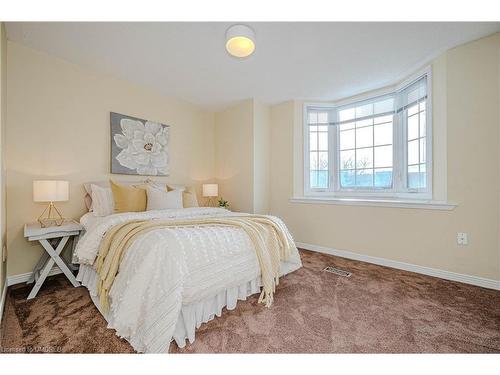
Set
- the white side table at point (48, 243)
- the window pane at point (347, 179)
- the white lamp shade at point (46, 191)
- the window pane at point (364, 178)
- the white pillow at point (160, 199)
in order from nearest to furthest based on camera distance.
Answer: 1. the white side table at point (48, 243)
2. the white lamp shade at point (46, 191)
3. the white pillow at point (160, 199)
4. the window pane at point (364, 178)
5. the window pane at point (347, 179)

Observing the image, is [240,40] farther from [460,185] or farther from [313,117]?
[460,185]

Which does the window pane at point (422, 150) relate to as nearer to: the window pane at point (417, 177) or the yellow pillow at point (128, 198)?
the window pane at point (417, 177)

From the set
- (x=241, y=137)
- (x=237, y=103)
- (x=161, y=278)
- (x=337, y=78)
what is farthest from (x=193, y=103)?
(x=161, y=278)

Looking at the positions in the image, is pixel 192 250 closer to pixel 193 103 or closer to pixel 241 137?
pixel 241 137

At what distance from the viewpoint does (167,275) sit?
1291mm

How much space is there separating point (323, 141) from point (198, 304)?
3.02 metres

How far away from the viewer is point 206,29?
1981 mm

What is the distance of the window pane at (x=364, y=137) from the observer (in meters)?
3.21

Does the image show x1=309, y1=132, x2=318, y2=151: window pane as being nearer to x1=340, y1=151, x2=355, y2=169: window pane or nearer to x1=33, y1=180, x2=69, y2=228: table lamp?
x1=340, y1=151, x2=355, y2=169: window pane

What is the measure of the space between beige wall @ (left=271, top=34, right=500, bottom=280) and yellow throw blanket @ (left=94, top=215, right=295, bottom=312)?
55.0 inches

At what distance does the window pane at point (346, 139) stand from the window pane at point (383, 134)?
325 mm

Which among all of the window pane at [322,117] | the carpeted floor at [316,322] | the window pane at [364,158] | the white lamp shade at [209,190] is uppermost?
the window pane at [322,117]

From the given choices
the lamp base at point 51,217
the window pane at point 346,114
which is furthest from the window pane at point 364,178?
the lamp base at point 51,217
